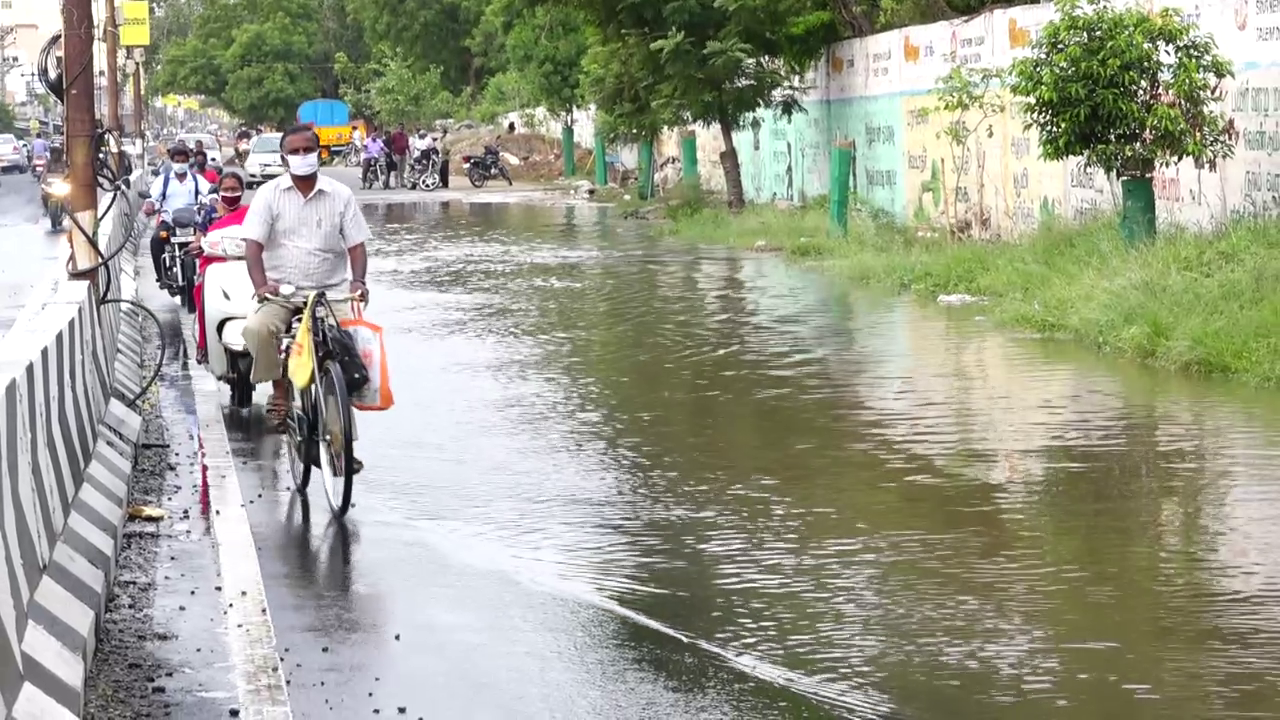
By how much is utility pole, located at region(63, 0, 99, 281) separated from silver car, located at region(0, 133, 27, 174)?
53.5m

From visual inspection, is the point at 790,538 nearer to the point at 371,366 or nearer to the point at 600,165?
the point at 371,366

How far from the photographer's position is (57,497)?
753 centimetres

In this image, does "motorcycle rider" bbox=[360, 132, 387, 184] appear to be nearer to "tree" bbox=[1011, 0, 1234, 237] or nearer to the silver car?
the silver car

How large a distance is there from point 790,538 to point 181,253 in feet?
38.5

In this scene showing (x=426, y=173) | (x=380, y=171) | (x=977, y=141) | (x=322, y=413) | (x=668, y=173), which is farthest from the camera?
(x=380, y=171)

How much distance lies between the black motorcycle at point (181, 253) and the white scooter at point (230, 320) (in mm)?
5049

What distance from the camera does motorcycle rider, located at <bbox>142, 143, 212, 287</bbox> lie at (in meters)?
19.9

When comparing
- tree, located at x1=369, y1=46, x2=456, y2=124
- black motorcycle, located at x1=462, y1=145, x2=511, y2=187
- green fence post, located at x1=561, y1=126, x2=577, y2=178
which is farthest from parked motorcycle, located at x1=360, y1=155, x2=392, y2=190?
tree, located at x1=369, y1=46, x2=456, y2=124

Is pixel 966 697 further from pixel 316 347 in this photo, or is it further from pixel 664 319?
pixel 664 319

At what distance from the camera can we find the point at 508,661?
21.6 feet

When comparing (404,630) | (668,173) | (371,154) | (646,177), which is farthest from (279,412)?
(371,154)

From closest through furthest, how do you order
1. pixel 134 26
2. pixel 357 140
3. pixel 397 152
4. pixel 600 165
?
pixel 600 165
pixel 397 152
pixel 134 26
pixel 357 140

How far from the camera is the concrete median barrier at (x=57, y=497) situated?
5.68 meters

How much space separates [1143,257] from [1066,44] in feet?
6.67
